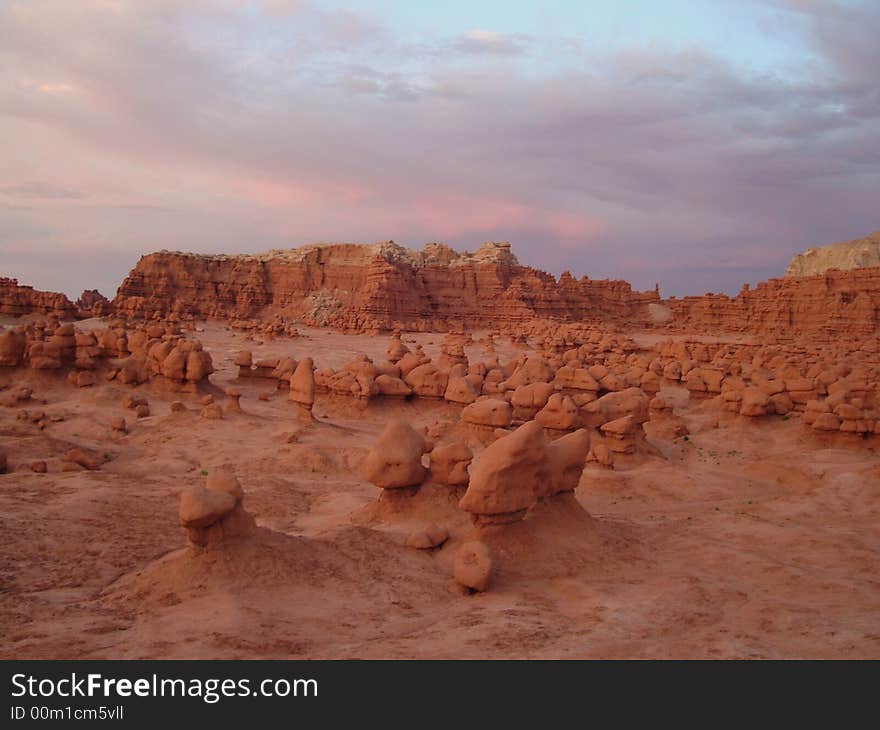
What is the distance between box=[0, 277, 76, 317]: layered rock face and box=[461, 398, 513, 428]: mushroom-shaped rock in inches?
1224

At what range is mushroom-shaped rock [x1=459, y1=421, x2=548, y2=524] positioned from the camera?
7.41 m

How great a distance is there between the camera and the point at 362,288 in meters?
48.5

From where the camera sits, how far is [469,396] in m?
16.7

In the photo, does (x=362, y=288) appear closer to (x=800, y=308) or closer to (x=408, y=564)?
(x=800, y=308)

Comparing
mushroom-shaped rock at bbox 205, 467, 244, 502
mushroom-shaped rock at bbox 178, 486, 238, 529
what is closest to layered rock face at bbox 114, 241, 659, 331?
mushroom-shaped rock at bbox 205, 467, 244, 502

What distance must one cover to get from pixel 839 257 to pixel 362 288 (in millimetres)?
37943

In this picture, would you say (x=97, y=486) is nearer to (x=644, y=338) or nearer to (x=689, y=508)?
(x=689, y=508)

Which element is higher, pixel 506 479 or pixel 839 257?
pixel 839 257

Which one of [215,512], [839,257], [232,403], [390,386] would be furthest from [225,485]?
[839,257]

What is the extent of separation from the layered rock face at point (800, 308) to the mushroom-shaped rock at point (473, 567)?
1598 inches

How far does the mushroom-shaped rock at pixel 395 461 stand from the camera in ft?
→ 29.0

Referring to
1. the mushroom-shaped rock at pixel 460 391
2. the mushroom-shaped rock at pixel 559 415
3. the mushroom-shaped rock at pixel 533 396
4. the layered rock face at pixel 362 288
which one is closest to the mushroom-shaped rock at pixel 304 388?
the mushroom-shaped rock at pixel 460 391

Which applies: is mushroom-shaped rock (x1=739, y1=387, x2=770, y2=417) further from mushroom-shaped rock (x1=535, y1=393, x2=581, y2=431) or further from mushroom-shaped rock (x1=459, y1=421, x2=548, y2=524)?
mushroom-shaped rock (x1=459, y1=421, x2=548, y2=524)
